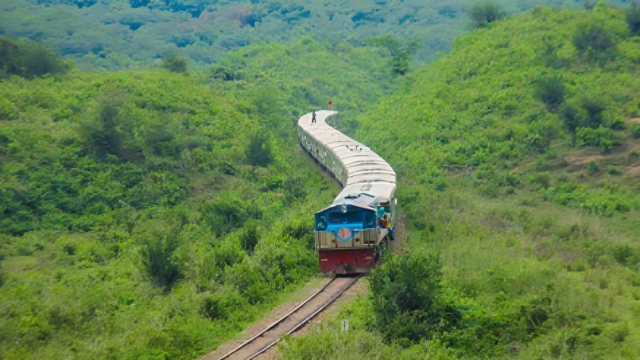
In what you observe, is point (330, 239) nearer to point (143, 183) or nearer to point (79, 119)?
point (143, 183)

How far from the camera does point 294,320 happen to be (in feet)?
49.6

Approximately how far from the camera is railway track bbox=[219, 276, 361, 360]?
13.3 m

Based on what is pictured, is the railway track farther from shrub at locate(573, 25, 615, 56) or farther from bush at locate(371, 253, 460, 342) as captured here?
shrub at locate(573, 25, 615, 56)

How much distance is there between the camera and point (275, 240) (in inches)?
776

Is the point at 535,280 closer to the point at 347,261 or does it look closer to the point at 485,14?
the point at 347,261

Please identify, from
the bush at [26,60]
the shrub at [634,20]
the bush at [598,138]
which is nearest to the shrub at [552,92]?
the bush at [598,138]

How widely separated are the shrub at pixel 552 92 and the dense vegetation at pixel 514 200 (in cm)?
6

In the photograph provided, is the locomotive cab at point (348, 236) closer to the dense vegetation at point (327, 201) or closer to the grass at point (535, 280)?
the dense vegetation at point (327, 201)

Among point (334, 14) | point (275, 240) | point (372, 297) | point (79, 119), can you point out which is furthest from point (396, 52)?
point (372, 297)

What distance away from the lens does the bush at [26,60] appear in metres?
37.2

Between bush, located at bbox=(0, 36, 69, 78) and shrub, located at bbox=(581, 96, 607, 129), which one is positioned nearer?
shrub, located at bbox=(581, 96, 607, 129)

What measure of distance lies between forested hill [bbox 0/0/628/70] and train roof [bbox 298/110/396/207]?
35.4 metres

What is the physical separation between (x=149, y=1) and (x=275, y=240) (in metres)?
78.7

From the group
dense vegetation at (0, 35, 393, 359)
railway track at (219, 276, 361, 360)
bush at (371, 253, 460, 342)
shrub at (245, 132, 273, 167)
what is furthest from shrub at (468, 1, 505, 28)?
bush at (371, 253, 460, 342)
